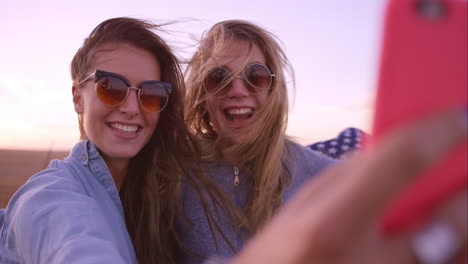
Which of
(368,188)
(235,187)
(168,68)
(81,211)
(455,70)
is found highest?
(455,70)

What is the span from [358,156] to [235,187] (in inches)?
101

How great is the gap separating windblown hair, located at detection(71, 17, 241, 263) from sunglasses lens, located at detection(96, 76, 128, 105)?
0.54ft

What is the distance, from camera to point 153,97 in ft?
8.42

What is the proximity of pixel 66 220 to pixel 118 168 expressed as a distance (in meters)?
1.03

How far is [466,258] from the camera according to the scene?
1.77 ft

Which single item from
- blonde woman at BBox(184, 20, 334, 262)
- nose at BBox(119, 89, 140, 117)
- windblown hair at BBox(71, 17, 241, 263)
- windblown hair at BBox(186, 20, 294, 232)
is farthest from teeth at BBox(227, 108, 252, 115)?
nose at BBox(119, 89, 140, 117)

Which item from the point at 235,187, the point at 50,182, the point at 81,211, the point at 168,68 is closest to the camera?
the point at 81,211

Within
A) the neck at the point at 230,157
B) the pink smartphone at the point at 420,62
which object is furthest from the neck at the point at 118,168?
the pink smartphone at the point at 420,62

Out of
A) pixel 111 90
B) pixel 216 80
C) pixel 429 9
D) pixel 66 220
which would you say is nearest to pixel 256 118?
pixel 216 80

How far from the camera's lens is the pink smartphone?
51cm

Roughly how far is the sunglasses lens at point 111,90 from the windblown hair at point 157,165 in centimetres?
16

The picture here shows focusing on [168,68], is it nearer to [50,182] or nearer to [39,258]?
[50,182]

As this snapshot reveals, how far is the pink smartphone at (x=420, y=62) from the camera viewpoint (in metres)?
0.51

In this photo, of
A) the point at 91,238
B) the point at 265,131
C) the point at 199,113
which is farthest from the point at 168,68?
the point at 91,238
